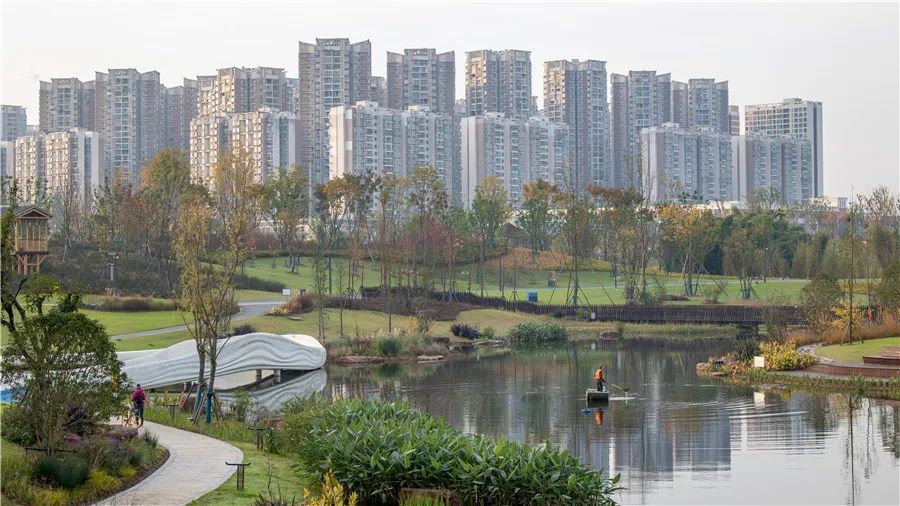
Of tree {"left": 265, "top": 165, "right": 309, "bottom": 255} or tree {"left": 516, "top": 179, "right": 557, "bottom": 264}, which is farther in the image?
tree {"left": 516, "top": 179, "right": 557, "bottom": 264}

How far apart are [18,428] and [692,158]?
5978 inches

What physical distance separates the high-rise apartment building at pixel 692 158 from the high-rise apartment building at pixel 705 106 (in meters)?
21.0

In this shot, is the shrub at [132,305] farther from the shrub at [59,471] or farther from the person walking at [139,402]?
the shrub at [59,471]

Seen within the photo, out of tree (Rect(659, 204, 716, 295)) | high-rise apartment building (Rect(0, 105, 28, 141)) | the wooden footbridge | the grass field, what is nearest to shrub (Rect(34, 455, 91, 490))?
the grass field

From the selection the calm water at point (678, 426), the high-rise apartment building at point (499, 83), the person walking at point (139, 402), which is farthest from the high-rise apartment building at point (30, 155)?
the person walking at point (139, 402)

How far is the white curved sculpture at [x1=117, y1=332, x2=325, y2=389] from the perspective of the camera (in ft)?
106

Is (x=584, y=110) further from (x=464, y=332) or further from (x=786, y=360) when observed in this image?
(x=786, y=360)

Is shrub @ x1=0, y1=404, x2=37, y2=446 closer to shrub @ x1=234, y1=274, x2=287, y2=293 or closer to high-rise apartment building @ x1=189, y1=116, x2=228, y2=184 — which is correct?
shrub @ x1=234, y1=274, x2=287, y2=293

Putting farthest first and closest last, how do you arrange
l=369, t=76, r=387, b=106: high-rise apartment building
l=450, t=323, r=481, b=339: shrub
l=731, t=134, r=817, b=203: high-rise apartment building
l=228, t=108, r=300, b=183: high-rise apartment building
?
1. l=731, t=134, r=817, b=203: high-rise apartment building
2. l=369, t=76, r=387, b=106: high-rise apartment building
3. l=228, t=108, r=300, b=183: high-rise apartment building
4. l=450, t=323, r=481, b=339: shrub

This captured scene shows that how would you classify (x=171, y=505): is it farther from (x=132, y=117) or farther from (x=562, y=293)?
(x=132, y=117)

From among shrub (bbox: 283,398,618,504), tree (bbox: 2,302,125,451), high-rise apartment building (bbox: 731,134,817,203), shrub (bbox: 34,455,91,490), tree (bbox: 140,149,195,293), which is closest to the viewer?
shrub (bbox: 34,455,91,490)

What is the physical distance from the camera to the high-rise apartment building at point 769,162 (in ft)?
566

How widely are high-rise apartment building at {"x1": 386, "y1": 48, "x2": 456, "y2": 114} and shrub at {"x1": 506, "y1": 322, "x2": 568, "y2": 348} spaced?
109156 mm

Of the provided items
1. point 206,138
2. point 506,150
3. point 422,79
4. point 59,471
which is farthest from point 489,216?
point 422,79
